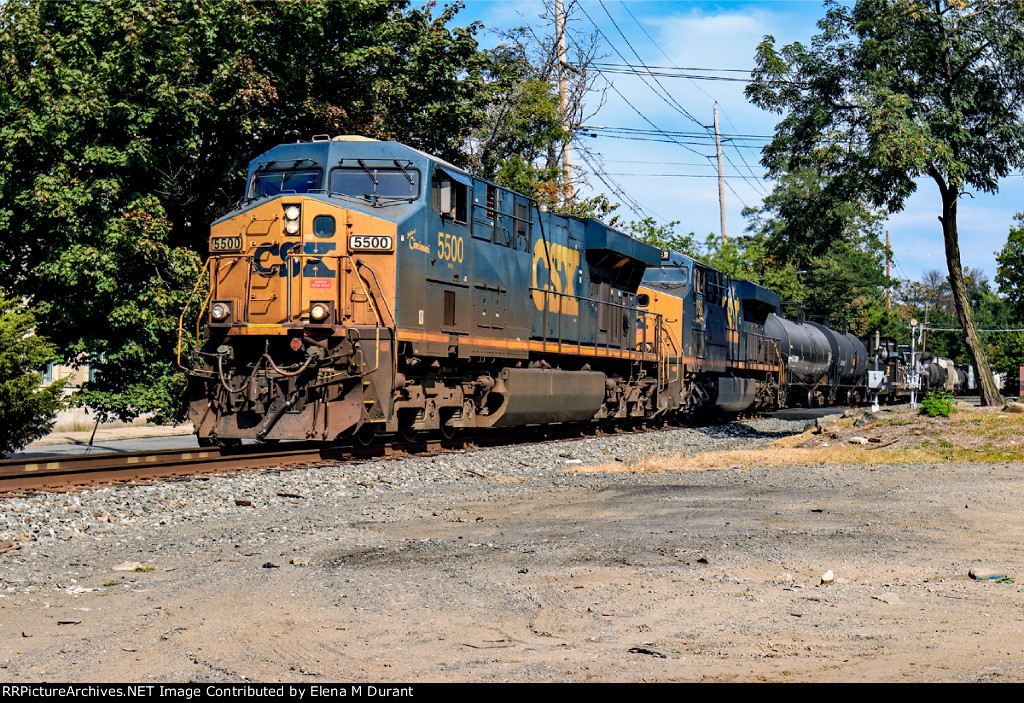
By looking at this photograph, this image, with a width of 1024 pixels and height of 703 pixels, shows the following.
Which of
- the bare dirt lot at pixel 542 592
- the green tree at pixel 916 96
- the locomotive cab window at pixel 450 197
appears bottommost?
the bare dirt lot at pixel 542 592

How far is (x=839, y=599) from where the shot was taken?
5.92 meters

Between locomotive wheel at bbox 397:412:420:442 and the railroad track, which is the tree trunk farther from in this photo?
locomotive wheel at bbox 397:412:420:442

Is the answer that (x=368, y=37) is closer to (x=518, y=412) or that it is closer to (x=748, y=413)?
(x=518, y=412)

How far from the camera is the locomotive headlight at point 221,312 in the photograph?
13.8 metres

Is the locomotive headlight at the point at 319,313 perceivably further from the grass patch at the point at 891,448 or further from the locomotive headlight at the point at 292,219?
the grass patch at the point at 891,448

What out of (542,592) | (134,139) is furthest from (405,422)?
(542,592)

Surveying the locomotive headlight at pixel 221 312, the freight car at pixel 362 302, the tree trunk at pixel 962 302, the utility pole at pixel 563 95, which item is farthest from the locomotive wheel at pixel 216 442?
the utility pole at pixel 563 95

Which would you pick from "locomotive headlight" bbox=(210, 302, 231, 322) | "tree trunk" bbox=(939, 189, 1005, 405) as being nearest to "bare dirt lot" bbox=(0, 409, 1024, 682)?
"locomotive headlight" bbox=(210, 302, 231, 322)

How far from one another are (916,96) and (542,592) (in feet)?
59.0

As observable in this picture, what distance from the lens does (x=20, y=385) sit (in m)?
14.4

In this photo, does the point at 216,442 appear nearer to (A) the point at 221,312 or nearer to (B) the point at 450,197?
(A) the point at 221,312

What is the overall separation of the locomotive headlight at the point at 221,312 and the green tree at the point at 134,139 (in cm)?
509

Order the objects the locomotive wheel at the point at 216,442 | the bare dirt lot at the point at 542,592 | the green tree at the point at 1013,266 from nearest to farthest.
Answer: the bare dirt lot at the point at 542,592 < the locomotive wheel at the point at 216,442 < the green tree at the point at 1013,266

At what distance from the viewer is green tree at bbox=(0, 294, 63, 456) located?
46.9ft
